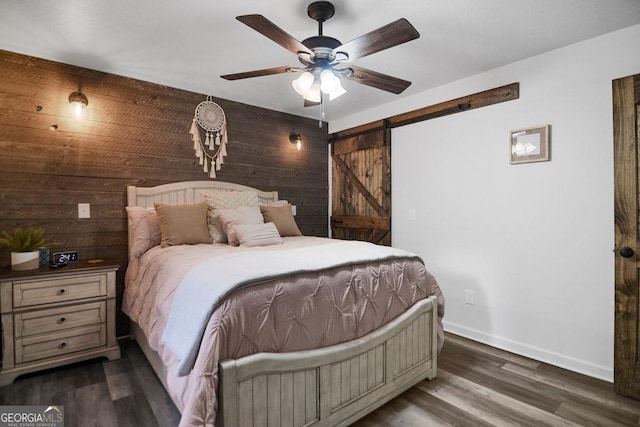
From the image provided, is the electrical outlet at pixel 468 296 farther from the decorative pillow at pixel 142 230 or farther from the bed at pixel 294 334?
the decorative pillow at pixel 142 230

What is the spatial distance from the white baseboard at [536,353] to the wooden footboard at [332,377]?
92 centimetres

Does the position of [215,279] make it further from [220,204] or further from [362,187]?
[362,187]

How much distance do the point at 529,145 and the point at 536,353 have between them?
163cm

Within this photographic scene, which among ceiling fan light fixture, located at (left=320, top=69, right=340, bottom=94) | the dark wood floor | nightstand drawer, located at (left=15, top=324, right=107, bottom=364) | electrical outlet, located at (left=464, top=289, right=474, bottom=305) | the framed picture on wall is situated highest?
ceiling fan light fixture, located at (left=320, top=69, right=340, bottom=94)

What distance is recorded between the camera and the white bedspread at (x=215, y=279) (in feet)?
4.41

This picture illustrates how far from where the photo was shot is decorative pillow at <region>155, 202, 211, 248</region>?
252 centimetres


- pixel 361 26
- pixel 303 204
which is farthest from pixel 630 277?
pixel 303 204

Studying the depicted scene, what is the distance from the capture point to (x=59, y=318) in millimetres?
2277

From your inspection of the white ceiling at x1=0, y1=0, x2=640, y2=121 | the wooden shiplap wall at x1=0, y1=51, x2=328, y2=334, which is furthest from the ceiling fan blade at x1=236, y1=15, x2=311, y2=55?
the wooden shiplap wall at x1=0, y1=51, x2=328, y2=334

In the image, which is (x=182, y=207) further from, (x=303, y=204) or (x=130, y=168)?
(x=303, y=204)

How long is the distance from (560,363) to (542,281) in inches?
23.5

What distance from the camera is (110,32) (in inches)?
86.0

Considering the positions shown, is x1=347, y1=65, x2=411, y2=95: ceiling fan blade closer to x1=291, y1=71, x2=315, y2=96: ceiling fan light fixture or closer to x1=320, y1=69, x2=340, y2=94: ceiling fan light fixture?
x1=320, y1=69, x2=340, y2=94: ceiling fan light fixture

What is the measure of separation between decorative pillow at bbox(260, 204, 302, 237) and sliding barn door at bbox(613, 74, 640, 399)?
2445mm
